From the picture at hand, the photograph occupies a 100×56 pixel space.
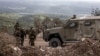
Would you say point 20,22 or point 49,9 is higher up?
point 20,22

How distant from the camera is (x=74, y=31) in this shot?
1825 cm

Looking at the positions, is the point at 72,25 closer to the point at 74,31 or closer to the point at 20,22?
the point at 74,31

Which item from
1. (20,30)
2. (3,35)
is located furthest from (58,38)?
(3,35)

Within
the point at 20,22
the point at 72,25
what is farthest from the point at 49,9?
the point at 72,25

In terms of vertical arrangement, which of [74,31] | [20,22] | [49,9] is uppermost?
[74,31]

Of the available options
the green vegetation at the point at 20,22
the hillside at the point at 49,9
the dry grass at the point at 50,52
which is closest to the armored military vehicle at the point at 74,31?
the green vegetation at the point at 20,22

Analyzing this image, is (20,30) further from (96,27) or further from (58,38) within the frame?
(96,27)

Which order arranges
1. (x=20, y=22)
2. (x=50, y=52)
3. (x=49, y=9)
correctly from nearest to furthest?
(x=50, y=52), (x=20, y=22), (x=49, y=9)

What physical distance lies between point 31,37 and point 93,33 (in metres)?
3.28

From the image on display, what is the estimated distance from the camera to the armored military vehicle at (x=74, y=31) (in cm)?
1781

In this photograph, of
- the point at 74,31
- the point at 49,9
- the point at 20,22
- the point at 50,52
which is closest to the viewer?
the point at 50,52

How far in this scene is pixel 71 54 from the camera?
1282 centimetres

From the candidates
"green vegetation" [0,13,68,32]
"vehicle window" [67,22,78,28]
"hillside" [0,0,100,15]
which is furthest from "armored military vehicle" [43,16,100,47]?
"hillside" [0,0,100,15]

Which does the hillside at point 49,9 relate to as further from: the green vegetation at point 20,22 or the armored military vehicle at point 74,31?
the armored military vehicle at point 74,31
